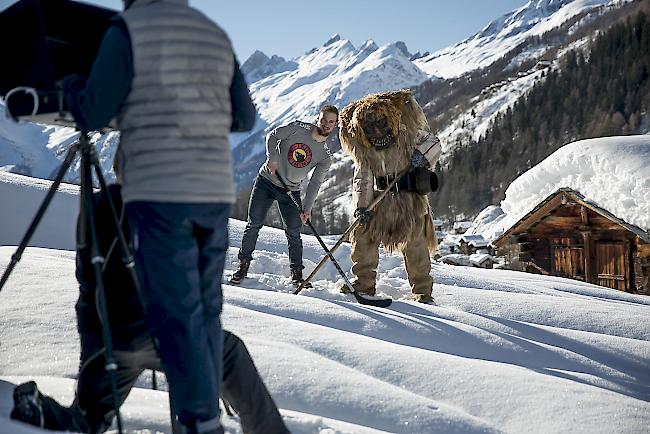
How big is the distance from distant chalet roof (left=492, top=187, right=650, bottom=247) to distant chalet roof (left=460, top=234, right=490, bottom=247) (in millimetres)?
21006

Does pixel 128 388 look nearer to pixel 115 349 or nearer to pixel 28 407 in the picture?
pixel 115 349

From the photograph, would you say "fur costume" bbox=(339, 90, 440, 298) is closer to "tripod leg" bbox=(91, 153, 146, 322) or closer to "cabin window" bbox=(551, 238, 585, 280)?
"tripod leg" bbox=(91, 153, 146, 322)

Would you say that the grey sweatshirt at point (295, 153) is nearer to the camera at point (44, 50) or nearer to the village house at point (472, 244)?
the camera at point (44, 50)

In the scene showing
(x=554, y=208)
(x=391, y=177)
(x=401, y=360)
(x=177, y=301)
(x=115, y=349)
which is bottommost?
(x=401, y=360)

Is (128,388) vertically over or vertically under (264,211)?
under

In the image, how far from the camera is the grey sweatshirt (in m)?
5.94

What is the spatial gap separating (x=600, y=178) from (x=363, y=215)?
11.5m

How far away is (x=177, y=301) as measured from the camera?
1721 millimetres

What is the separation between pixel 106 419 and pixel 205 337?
54 cm

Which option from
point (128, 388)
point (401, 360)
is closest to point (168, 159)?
point (128, 388)

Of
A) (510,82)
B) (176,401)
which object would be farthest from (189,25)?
(510,82)

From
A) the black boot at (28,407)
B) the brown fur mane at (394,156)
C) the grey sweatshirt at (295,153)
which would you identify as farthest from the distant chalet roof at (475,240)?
the black boot at (28,407)

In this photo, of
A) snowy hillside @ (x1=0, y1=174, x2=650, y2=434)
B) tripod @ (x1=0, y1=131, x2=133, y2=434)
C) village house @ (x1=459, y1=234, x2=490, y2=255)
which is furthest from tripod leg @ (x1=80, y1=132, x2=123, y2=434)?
village house @ (x1=459, y1=234, x2=490, y2=255)

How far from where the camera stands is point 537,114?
7638 centimetres
